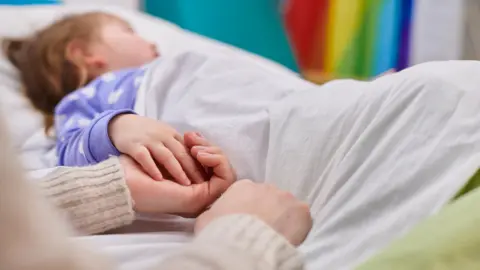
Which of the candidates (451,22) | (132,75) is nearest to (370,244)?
(132,75)

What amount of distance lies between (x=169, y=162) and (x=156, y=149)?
0.02 metres

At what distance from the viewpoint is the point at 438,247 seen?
47cm

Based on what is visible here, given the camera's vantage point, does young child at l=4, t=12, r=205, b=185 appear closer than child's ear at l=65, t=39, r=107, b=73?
Yes

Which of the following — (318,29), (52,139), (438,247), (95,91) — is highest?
(438,247)

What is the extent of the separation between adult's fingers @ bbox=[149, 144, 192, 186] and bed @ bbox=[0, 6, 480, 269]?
49 millimetres

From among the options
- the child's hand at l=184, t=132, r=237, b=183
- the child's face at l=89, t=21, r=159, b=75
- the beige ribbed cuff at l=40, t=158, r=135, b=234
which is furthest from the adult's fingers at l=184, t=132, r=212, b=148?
the child's face at l=89, t=21, r=159, b=75

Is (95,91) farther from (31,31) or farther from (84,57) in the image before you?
(31,31)

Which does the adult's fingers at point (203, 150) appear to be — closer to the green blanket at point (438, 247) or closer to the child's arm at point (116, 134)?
the child's arm at point (116, 134)

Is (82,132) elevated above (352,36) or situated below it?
above

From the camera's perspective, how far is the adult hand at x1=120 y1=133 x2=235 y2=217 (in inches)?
28.1

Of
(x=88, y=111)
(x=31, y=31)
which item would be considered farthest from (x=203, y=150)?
(x=31, y=31)

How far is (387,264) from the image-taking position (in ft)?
1.52

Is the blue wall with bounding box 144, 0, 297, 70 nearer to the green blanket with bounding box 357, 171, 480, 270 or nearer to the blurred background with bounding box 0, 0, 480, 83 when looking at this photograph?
the blurred background with bounding box 0, 0, 480, 83

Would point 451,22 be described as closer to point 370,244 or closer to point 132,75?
point 132,75
